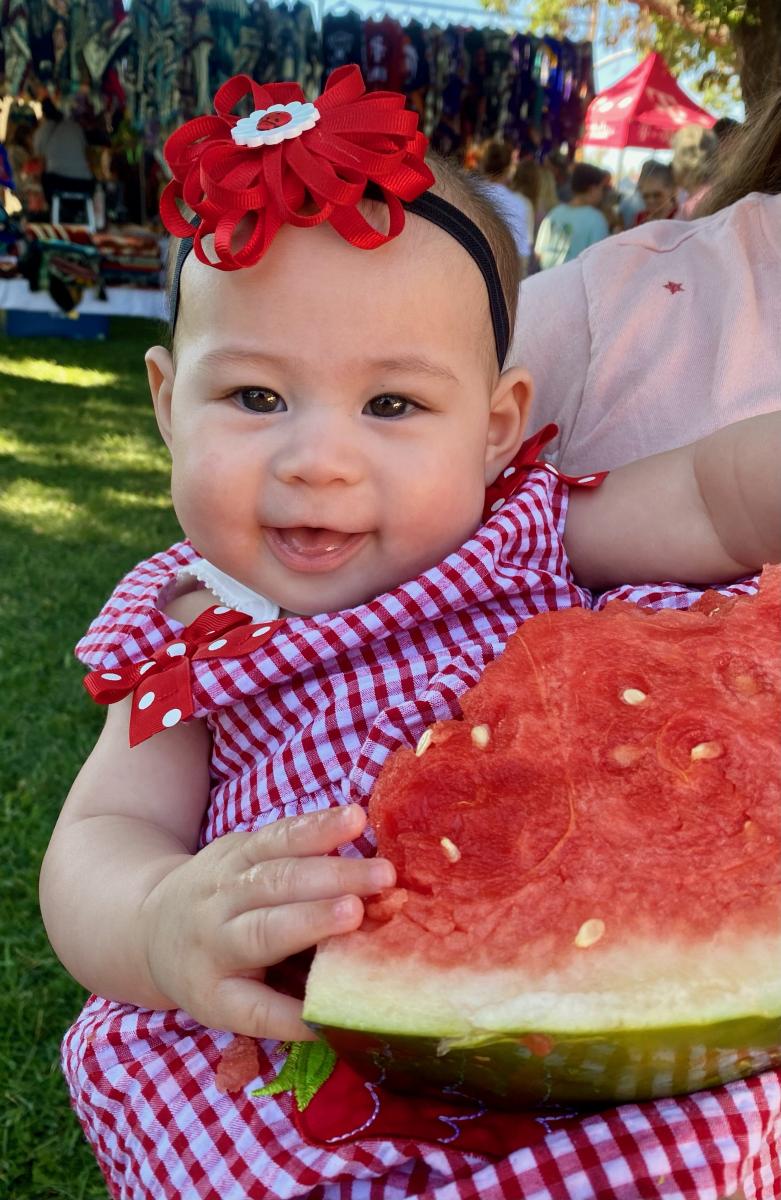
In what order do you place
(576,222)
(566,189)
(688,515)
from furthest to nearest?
(566,189) → (576,222) → (688,515)

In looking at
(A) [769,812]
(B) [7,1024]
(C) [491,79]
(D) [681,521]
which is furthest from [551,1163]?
(C) [491,79]

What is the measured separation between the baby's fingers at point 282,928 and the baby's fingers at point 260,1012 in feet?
0.09

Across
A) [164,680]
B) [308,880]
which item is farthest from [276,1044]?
[164,680]

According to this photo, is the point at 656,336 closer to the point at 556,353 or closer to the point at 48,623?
the point at 556,353

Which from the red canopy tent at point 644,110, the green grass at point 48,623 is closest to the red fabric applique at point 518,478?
the green grass at point 48,623

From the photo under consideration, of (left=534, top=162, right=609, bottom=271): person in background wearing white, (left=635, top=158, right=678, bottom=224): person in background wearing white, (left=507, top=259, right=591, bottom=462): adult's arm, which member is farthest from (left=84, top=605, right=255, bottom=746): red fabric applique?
(left=635, top=158, right=678, bottom=224): person in background wearing white

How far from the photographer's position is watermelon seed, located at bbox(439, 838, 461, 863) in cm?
98

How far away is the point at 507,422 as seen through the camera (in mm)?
1669

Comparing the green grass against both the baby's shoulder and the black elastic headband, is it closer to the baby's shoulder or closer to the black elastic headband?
the baby's shoulder

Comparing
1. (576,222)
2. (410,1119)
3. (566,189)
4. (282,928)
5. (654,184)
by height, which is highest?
(282,928)

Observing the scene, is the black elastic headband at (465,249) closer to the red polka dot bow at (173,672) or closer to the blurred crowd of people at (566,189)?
the red polka dot bow at (173,672)

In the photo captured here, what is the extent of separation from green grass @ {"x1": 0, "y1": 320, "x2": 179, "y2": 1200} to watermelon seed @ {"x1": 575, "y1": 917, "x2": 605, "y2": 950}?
141 centimetres

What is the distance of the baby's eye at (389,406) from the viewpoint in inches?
54.1

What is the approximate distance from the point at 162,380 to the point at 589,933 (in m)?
1.14
